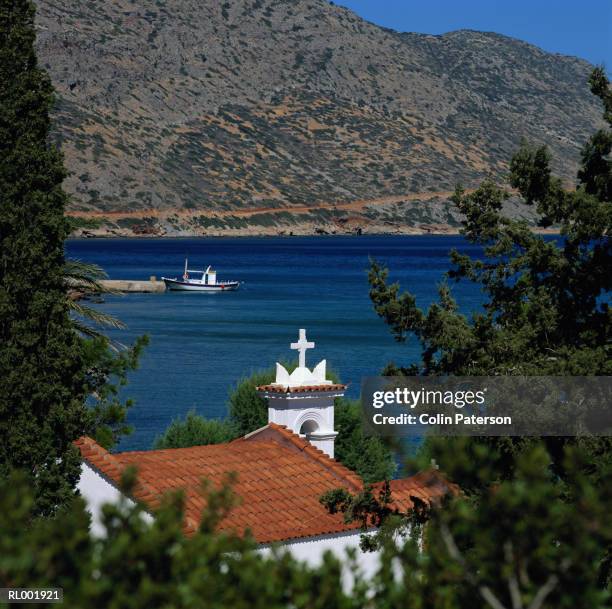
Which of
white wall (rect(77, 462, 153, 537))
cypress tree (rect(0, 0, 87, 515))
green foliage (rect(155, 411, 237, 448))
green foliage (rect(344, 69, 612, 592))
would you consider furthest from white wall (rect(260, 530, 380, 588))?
green foliage (rect(155, 411, 237, 448))

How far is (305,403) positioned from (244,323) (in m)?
71.1

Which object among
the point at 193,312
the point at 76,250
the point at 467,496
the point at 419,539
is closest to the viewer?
the point at 467,496

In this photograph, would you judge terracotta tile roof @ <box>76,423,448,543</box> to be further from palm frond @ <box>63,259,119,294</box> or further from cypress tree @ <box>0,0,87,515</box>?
palm frond @ <box>63,259,119,294</box>

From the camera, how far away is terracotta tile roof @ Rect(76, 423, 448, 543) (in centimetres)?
1380

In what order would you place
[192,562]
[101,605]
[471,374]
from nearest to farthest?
[101,605]
[192,562]
[471,374]

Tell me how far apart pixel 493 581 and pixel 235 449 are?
34.6ft

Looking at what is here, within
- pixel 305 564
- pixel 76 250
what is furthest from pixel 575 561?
pixel 76 250

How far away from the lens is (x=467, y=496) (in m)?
11.6

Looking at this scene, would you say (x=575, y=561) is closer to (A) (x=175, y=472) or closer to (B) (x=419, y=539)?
(B) (x=419, y=539)

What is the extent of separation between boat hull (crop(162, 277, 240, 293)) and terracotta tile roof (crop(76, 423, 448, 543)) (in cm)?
10243

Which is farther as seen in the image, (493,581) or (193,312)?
(193,312)

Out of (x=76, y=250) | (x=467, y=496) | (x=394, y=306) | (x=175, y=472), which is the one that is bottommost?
(x=467, y=496)

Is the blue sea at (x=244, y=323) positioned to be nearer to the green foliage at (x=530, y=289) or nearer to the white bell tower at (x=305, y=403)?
the green foliage at (x=530, y=289)

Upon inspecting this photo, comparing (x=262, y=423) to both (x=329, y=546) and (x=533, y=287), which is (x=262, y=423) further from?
(x=329, y=546)
